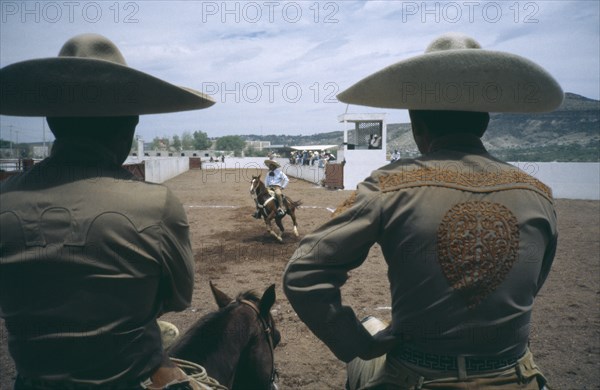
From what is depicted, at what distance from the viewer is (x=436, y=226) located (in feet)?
4.91

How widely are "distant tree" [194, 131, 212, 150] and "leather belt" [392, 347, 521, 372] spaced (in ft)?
430

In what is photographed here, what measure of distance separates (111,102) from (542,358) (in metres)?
4.99

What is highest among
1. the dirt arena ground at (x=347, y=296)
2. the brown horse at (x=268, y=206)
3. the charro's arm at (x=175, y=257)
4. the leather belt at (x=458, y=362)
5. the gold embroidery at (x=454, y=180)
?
the gold embroidery at (x=454, y=180)

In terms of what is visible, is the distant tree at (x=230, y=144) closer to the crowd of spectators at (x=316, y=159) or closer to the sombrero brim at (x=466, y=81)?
the crowd of spectators at (x=316, y=159)

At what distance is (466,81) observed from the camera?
1617 mm

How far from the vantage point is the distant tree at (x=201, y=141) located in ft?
426

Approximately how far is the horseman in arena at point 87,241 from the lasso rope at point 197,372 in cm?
19

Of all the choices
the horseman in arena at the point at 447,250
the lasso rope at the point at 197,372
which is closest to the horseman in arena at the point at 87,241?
the lasso rope at the point at 197,372

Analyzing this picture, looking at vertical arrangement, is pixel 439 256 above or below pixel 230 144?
below

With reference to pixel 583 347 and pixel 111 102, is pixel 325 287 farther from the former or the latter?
pixel 583 347

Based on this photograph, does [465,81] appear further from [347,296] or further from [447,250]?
[347,296]

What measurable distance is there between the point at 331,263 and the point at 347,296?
5246 millimetres

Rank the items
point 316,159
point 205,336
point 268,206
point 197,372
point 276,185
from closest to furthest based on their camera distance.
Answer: point 197,372
point 205,336
point 268,206
point 276,185
point 316,159

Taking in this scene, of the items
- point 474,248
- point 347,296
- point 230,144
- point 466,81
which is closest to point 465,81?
point 466,81
